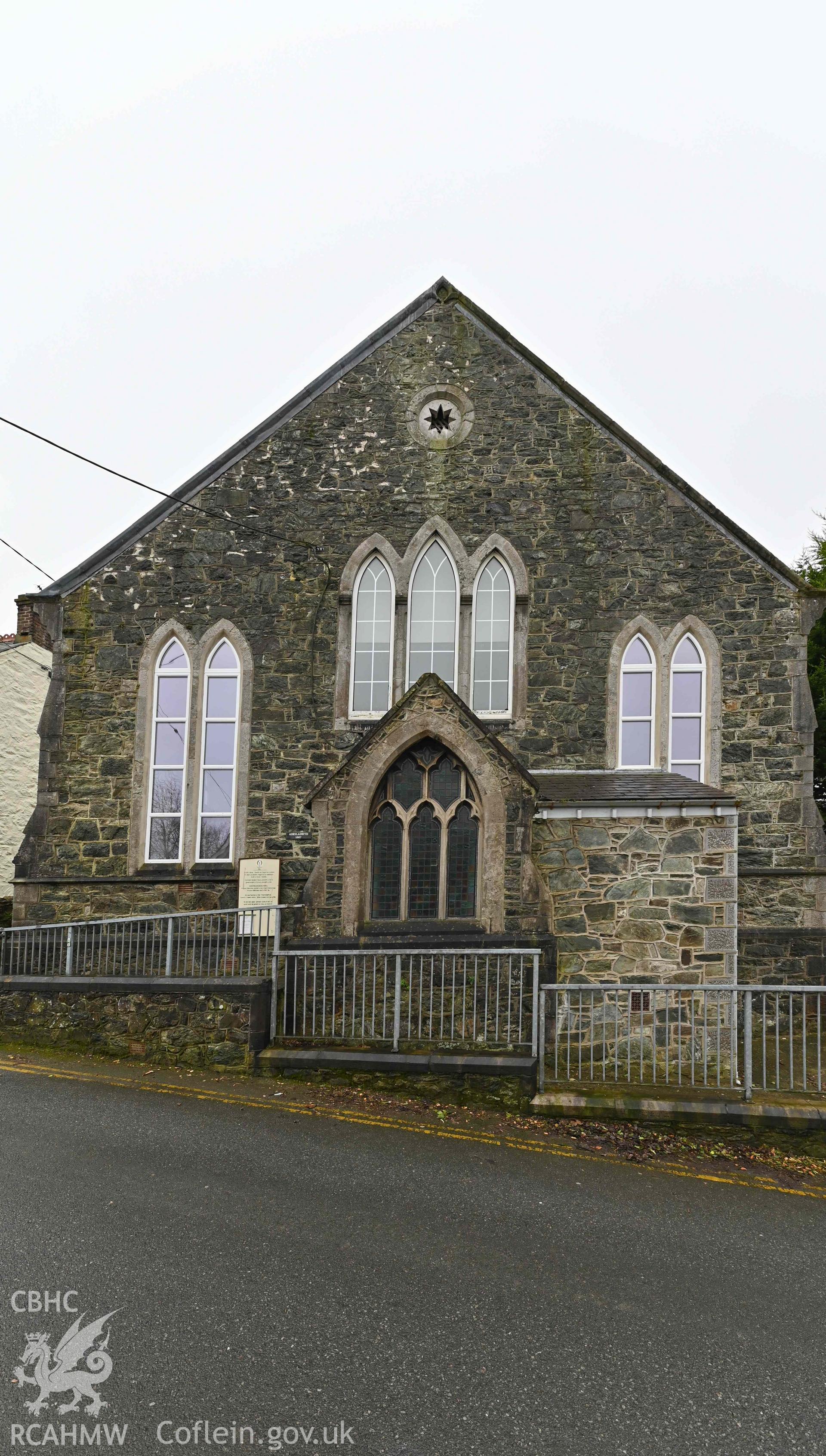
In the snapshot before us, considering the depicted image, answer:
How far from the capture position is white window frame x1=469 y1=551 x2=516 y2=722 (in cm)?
1462

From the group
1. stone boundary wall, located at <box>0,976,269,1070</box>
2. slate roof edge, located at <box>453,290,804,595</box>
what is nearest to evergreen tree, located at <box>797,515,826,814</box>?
slate roof edge, located at <box>453,290,804,595</box>

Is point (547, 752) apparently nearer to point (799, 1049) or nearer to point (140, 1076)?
point (799, 1049)

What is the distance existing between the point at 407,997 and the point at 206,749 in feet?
20.4

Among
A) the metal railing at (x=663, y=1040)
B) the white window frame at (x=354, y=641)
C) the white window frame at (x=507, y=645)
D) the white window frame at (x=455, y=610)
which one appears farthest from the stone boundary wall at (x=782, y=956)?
the white window frame at (x=354, y=641)

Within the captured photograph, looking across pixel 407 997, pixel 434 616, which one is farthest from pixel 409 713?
pixel 434 616

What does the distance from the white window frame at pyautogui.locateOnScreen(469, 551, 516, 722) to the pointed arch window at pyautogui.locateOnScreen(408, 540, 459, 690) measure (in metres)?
0.27

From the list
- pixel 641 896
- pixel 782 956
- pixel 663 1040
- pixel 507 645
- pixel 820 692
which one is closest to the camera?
pixel 663 1040

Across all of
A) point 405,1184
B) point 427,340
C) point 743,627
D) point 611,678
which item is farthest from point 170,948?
point 427,340

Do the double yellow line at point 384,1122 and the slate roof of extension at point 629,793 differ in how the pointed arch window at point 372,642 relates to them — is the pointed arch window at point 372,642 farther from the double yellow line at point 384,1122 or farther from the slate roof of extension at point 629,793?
the double yellow line at point 384,1122

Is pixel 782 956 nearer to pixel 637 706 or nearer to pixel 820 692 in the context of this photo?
pixel 637 706

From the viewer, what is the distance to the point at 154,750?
49.5ft

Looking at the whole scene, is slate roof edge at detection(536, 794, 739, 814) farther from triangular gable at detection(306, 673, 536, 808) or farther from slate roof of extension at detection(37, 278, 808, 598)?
slate roof of extension at detection(37, 278, 808, 598)

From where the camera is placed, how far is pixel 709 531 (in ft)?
48.0

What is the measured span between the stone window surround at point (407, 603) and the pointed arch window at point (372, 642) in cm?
7
